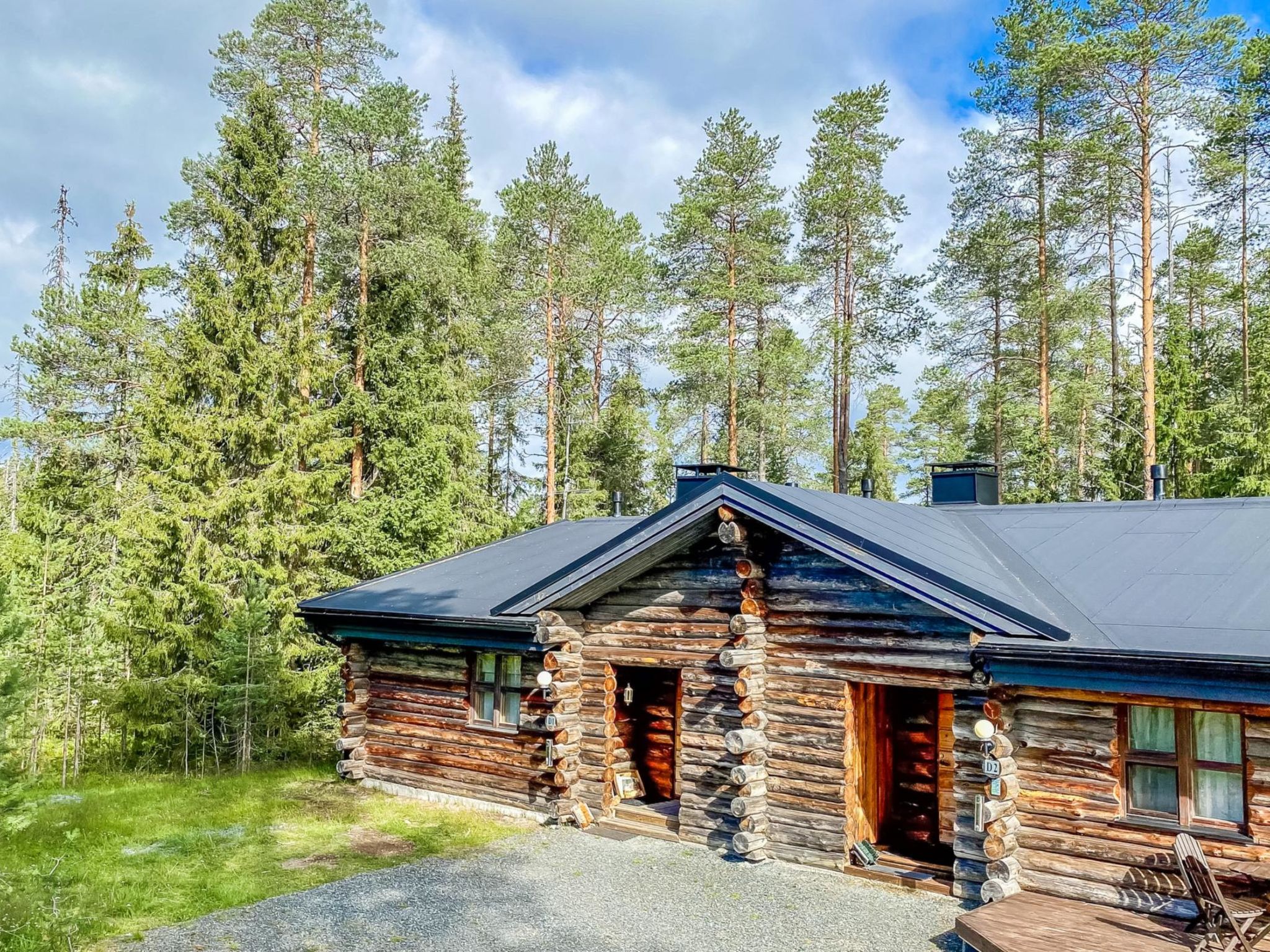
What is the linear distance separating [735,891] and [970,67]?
22.6 m

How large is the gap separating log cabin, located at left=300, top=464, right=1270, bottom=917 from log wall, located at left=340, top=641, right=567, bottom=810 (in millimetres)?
38

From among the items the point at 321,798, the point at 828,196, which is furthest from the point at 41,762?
the point at 828,196

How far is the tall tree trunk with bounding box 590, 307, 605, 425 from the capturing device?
2775 centimetres

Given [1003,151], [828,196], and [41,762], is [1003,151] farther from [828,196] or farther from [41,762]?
[41,762]

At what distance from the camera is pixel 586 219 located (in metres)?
24.9

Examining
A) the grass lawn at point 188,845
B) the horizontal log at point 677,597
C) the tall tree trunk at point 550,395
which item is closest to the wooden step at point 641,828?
the grass lawn at point 188,845

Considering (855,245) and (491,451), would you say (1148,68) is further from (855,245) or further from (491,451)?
(491,451)

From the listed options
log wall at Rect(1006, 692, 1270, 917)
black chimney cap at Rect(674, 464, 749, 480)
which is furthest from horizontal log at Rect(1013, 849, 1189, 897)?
black chimney cap at Rect(674, 464, 749, 480)

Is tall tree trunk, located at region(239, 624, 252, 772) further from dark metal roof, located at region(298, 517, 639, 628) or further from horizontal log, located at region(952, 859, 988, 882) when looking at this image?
horizontal log, located at region(952, 859, 988, 882)

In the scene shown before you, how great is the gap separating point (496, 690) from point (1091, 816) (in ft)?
23.6

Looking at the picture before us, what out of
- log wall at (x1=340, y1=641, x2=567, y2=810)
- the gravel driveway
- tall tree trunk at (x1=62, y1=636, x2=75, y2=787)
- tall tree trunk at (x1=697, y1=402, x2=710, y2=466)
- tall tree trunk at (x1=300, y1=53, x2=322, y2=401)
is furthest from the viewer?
tall tree trunk at (x1=697, y1=402, x2=710, y2=466)

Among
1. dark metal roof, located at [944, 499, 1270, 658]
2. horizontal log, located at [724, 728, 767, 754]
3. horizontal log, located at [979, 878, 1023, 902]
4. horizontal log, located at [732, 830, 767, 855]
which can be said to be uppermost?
dark metal roof, located at [944, 499, 1270, 658]

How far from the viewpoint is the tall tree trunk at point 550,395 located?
24.8 meters

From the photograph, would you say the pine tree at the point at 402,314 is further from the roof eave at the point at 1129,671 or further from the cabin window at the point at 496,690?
the roof eave at the point at 1129,671
